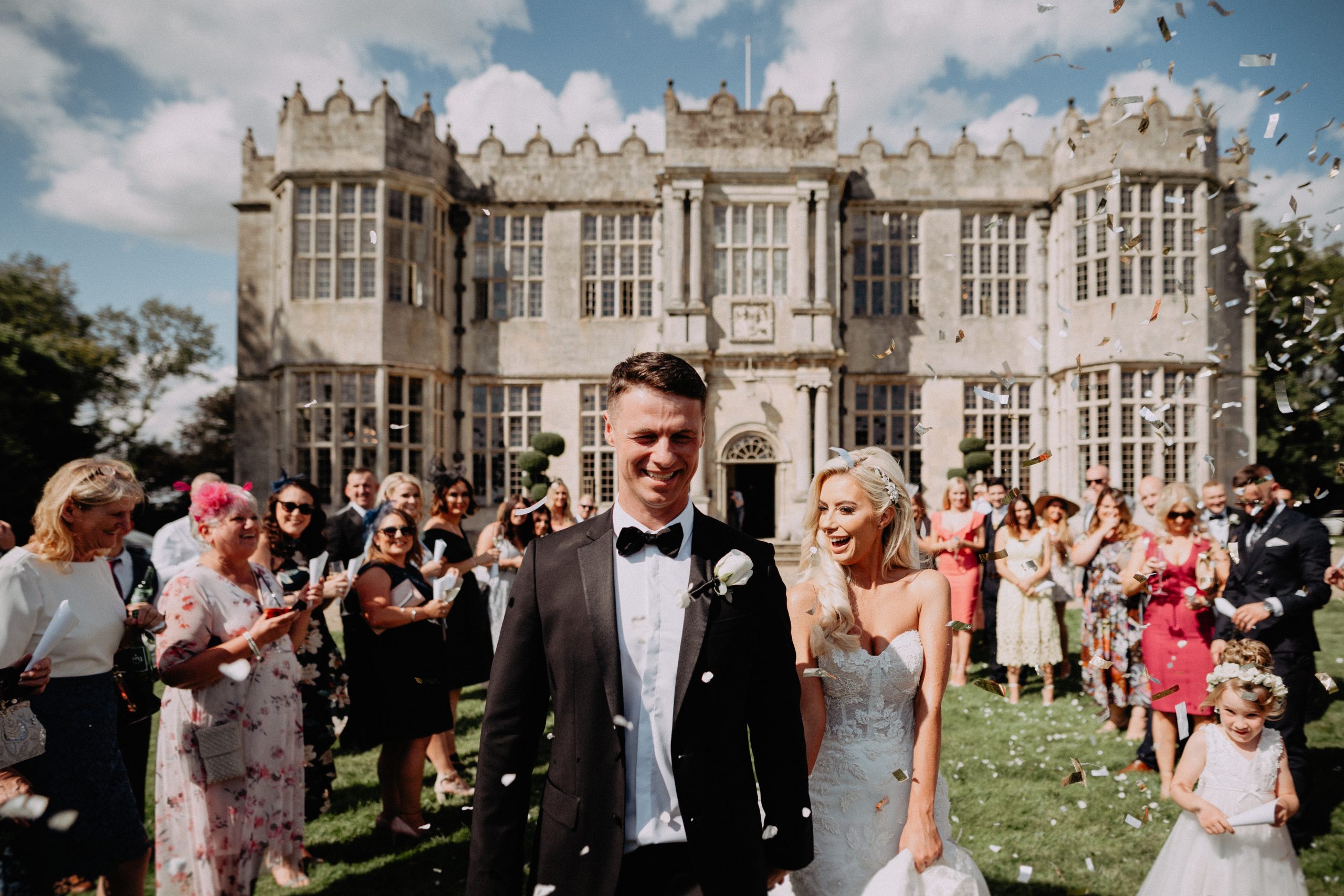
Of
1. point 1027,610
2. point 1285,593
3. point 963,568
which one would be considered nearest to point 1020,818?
point 1285,593

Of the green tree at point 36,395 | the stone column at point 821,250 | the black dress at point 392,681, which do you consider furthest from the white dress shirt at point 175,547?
the green tree at point 36,395

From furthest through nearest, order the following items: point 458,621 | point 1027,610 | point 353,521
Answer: point 1027,610, point 353,521, point 458,621

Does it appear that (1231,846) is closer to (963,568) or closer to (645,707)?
(645,707)

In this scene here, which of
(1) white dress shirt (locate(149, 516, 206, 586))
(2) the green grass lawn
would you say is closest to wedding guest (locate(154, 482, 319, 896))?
(2) the green grass lawn

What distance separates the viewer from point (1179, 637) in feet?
16.8

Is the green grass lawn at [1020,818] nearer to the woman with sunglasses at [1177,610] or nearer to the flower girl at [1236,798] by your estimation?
the woman with sunglasses at [1177,610]

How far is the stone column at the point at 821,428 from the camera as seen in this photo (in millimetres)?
17234

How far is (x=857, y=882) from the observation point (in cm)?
258

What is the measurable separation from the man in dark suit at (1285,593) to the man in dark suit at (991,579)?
3183 millimetres

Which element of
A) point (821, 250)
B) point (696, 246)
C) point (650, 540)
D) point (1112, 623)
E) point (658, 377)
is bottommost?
point (1112, 623)

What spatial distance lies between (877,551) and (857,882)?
1.14 metres

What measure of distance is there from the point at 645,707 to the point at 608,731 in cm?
12

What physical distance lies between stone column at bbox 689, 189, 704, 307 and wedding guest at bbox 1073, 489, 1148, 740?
11595 millimetres

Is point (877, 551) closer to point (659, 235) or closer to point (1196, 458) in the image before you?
point (659, 235)
